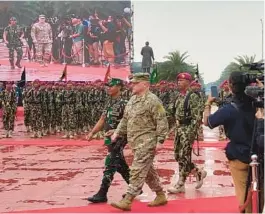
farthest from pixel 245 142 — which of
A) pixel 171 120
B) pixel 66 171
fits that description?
pixel 66 171

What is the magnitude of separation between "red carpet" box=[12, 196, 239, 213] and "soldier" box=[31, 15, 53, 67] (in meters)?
24.6

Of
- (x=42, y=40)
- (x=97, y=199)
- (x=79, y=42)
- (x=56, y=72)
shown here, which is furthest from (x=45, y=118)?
(x=42, y=40)

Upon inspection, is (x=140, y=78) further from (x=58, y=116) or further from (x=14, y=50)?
(x=14, y=50)

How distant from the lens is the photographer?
538 centimetres

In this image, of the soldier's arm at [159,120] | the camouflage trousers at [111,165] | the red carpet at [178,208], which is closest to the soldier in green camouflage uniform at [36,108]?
the camouflage trousers at [111,165]

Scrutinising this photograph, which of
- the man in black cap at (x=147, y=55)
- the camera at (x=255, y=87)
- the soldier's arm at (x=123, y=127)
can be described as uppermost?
the man in black cap at (x=147, y=55)

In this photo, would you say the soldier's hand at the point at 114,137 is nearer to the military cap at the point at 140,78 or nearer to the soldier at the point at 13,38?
the military cap at the point at 140,78

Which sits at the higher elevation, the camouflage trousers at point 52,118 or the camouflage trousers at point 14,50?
the camouflage trousers at point 14,50

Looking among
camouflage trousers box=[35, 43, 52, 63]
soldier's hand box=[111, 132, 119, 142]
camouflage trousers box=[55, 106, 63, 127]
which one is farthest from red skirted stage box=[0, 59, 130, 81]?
soldier's hand box=[111, 132, 119, 142]

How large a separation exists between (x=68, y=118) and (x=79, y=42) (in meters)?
15.2

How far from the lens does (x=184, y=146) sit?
757 cm

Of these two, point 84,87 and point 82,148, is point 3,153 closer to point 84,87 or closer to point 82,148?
point 82,148

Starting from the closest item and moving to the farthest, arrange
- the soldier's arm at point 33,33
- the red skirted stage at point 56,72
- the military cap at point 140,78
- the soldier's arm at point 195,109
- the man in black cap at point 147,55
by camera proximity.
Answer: the military cap at point 140,78
the soldier's arm at point 195,109
the man in black cap at point 147,55
the red skirted stage at point 56,72
the soldier's arm at point 33,33

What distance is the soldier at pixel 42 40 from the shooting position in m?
30.9
